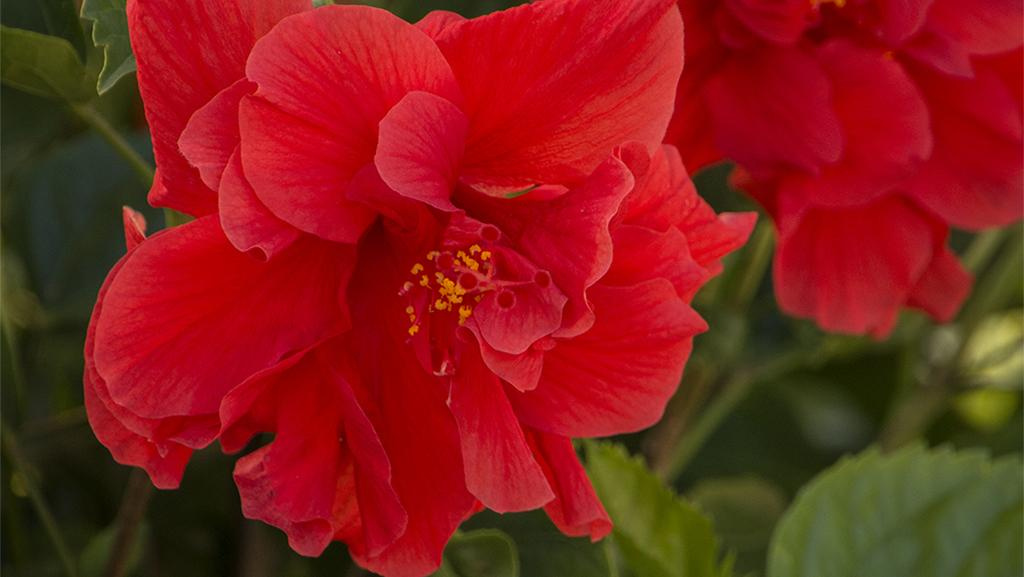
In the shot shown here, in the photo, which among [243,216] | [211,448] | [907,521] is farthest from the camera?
[211,448]

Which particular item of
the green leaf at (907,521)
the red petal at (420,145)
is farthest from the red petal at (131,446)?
the green leaf at (907,521)

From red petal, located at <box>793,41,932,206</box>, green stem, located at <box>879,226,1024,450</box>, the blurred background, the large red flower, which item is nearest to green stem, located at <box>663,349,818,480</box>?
the blurred background

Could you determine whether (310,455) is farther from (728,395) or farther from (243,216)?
(728,395)

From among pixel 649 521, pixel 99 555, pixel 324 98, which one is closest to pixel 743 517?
pixel 649 521

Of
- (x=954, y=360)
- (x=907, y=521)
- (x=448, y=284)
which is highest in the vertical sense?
(x=448, y=284)

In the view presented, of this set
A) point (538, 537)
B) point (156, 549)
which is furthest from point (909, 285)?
point (156, 549)
